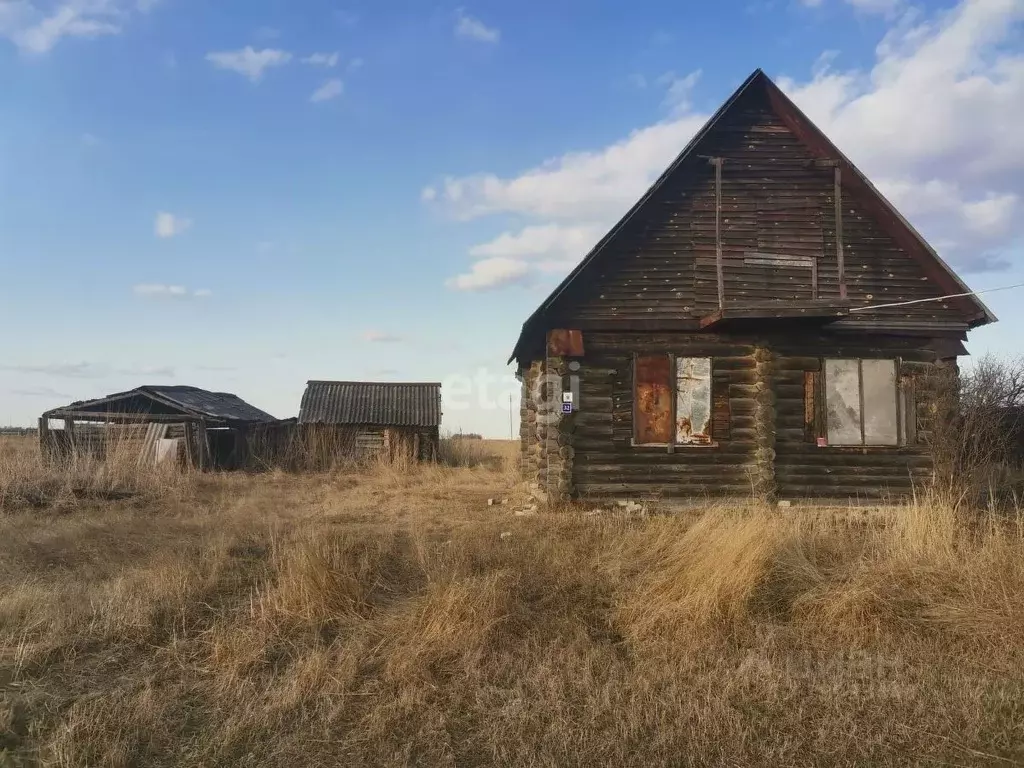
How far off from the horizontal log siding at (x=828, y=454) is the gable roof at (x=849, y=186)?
141 centimetres

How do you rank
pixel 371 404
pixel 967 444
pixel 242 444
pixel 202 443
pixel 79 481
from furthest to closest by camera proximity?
1. pixel 371 404
2. pixel 242 444
3. pixel 202 443
4. pixel 79 481
5. pixel 967 444

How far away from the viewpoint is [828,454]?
41.8 feet

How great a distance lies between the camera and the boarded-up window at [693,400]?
12688mm

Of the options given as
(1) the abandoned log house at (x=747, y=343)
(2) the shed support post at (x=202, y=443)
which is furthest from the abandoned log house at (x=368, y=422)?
(1) the abandoned log house at (x=747, y=343)

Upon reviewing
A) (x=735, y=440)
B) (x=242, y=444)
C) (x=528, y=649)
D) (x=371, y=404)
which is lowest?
(x=528, y=649)

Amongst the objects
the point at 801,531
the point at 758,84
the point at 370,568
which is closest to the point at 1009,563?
the point at 801,531

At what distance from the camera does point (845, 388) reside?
42.3 feet

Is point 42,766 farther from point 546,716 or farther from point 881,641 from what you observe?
point 881,641

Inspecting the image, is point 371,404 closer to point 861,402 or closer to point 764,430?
point 764,430

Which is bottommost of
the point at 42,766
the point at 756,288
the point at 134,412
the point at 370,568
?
the point at 42,766

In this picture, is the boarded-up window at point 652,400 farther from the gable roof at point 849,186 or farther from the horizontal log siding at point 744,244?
the gable roof at point 849,186

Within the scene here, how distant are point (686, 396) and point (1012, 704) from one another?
815 centimetres

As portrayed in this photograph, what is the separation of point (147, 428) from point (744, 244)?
18.6 meters

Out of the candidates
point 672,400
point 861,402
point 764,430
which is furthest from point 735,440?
point 861,402
